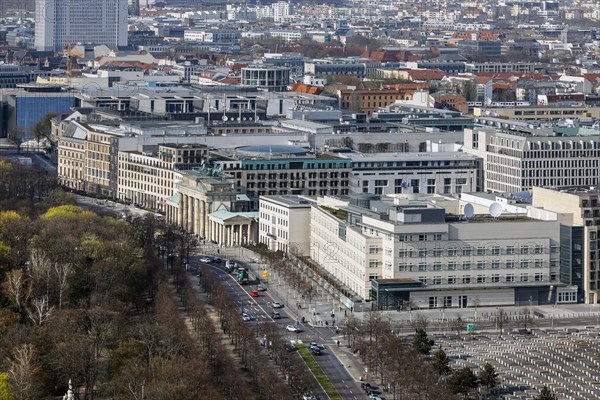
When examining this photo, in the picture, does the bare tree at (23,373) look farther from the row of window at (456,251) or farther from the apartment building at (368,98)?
the apartment building at (368,98)

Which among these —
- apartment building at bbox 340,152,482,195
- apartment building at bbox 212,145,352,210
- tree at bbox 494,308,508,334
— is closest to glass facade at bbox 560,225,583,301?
tree at bbox 494,308,508,334

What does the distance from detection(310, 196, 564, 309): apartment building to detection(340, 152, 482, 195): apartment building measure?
1491 cm

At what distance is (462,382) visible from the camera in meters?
48.2

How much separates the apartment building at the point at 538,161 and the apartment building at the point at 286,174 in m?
6.16

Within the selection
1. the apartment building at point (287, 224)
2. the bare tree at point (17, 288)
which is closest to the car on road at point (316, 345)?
the bare tree at point (17, 288)

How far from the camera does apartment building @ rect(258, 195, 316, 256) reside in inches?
2707

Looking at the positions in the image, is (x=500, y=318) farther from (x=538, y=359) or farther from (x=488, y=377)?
(x=488, y=377)

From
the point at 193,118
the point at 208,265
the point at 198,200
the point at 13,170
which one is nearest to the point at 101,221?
the point at 208,265

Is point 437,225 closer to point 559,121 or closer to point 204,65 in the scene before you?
point 559,121

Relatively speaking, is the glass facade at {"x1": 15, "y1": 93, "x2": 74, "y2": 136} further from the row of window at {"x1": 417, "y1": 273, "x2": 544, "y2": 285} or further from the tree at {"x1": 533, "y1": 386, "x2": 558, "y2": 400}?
the tree at {"x1": 533, "y1": 386, "x2": 558, "y2": 400}

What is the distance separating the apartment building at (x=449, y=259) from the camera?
6006cm

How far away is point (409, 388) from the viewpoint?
155 ft

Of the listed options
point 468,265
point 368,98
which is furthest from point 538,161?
point 368,98

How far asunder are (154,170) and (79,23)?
86.1 meters
